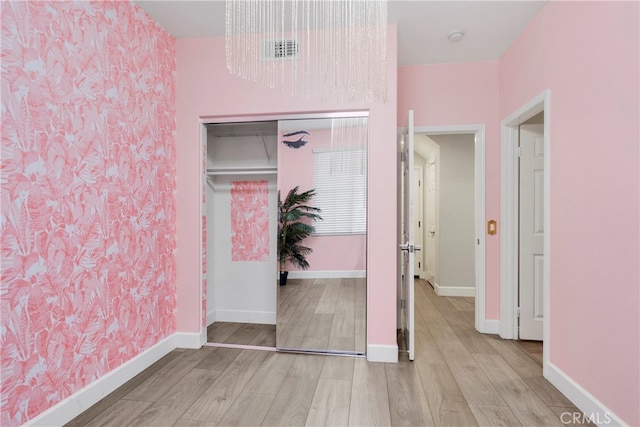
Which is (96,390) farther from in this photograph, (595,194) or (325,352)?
(595,194)

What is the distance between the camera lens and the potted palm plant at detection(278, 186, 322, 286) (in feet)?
8.48

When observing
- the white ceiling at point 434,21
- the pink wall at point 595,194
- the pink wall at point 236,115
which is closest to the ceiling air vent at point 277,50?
the pink wall at point 236,115

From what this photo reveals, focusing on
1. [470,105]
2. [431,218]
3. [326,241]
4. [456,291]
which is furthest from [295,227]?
[431,218]

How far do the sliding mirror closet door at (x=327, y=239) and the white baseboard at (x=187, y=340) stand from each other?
0.72 metres


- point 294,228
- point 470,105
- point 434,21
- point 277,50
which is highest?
point 434,21

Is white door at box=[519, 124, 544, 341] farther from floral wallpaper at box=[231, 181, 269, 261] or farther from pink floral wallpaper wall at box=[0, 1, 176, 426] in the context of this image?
pink floral wallpaper wall at box=[0, 1, 176, 426]

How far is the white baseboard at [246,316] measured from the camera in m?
3.22

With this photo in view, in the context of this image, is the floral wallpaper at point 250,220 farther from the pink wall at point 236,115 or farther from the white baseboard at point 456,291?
the white baseboard at point 456,291

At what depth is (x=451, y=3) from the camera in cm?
220

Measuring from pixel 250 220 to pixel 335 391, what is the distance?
6.06 feet

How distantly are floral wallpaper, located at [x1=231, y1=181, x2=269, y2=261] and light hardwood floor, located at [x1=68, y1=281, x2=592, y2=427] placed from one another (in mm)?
991

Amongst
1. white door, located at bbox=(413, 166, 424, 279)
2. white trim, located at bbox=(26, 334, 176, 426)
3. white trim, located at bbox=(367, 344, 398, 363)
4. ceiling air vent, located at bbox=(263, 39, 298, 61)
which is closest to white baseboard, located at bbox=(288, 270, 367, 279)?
white trim, located at bbox=(367, 344, 398, 363)

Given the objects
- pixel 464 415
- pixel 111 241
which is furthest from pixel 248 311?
pixel 464 415

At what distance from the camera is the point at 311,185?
2.57 metres
